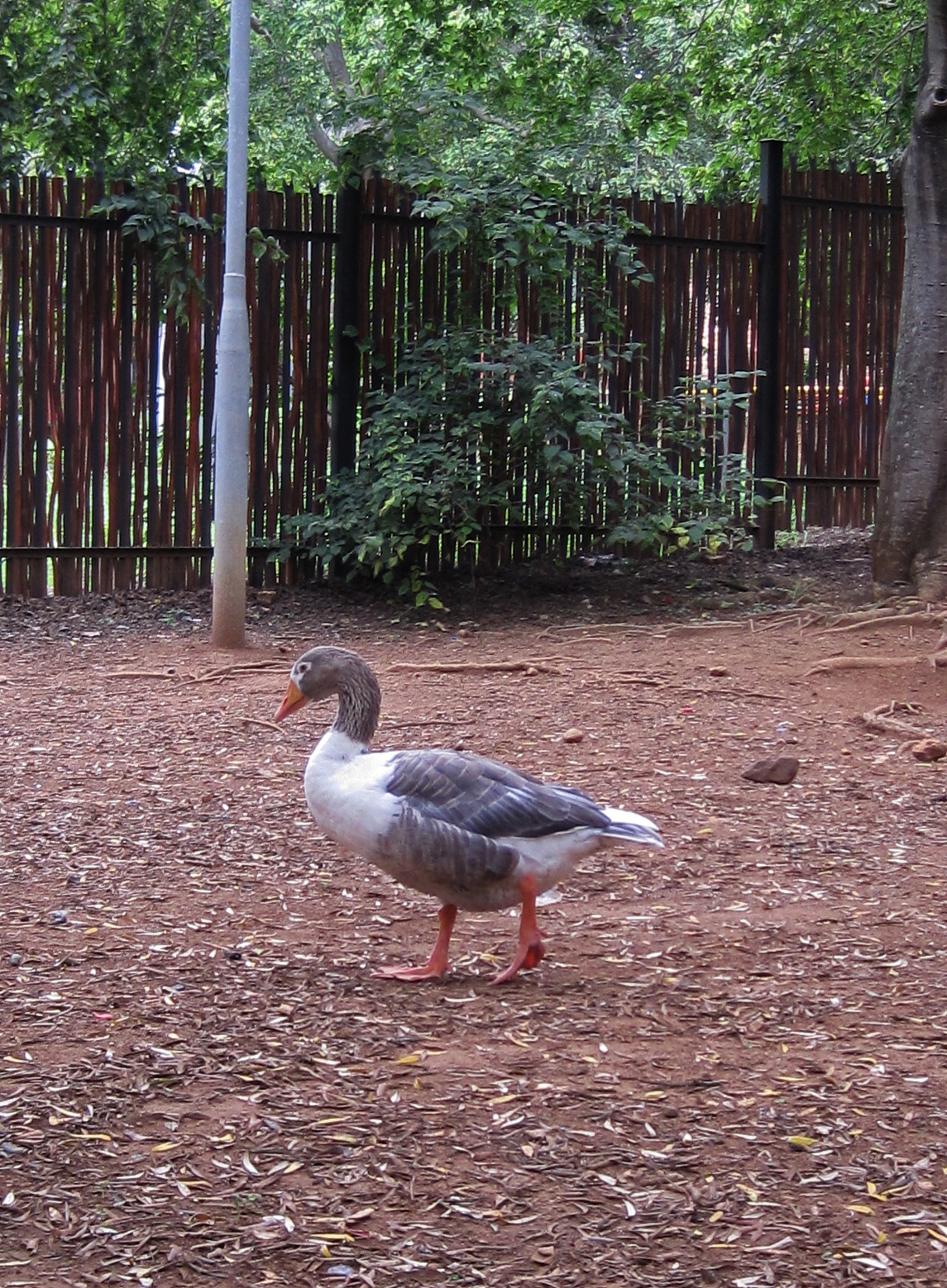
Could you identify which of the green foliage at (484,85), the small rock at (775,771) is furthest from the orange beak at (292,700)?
the green foliage at (484,85)

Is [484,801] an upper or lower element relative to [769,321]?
lower

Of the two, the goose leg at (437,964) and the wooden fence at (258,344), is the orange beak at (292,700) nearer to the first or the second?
the goose leg at (437,964)

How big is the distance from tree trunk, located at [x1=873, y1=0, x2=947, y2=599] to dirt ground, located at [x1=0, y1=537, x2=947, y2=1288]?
196cm

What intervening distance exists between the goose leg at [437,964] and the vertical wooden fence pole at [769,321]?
27.2 feet

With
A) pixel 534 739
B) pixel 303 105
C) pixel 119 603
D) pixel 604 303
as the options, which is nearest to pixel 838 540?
pixel 604 303

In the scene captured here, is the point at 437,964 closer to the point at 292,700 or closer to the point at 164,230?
the point at 292,700

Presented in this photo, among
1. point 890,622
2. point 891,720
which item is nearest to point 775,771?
point 891,720

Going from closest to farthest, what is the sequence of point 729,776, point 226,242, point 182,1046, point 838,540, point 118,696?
point 182,1046 < point 729,776 < point 118,696 < point 226,242 < point 838,540

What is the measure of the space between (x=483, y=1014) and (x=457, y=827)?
459 millimetres

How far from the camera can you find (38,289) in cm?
1009

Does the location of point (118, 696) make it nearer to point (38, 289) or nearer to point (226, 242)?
point (226, 242)

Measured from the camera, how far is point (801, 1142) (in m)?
3.15

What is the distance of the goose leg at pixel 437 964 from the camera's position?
158 inches

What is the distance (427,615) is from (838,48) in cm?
712
